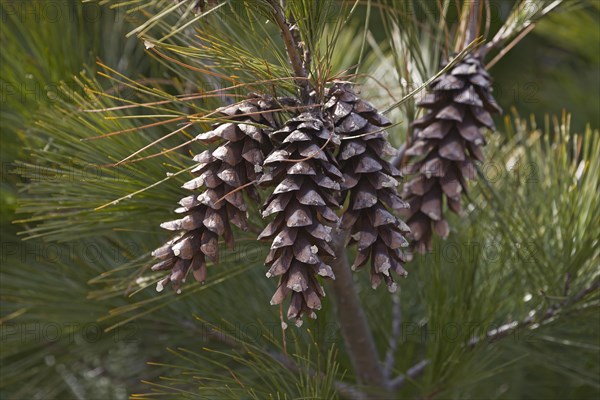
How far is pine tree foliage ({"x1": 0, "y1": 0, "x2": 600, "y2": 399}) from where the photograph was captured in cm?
55

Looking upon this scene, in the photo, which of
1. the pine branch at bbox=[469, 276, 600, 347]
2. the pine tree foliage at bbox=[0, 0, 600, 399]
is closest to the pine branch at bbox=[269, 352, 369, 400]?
the pine tree foliage at bbox=[0, 0, 600, 399]

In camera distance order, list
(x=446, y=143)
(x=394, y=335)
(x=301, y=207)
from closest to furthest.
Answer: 1. (x=301, y=207)
2. (x=446, y=143)
3. (x=394, y=335)

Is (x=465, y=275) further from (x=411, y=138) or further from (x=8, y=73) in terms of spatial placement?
(x=8, y=73)

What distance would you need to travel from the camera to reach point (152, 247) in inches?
33.5

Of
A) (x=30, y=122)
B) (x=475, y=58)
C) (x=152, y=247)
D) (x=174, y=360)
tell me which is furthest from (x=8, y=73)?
(x=475, y=58)

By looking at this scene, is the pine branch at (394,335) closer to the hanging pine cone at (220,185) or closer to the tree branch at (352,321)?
the tree branch at (352,321)

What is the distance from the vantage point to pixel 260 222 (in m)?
0.71

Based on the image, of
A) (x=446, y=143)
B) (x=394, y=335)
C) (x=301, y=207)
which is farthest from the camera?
(x=394, y=335)

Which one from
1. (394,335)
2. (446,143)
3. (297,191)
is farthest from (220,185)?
(394,335)

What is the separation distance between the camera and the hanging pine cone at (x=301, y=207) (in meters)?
0.52

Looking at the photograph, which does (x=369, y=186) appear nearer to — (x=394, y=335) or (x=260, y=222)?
(x=260, y=222)

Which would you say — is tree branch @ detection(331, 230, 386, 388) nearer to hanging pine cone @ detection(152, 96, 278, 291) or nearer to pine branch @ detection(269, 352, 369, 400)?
pine branch @ detection(269, 352, 369, 400)

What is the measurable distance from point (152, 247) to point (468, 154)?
15.3 inches

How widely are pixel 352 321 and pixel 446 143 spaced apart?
21 cm
